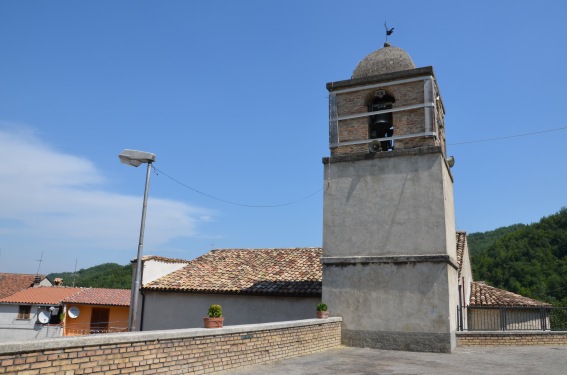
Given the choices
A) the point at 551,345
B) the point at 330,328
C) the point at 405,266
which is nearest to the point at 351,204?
the point at 405,266

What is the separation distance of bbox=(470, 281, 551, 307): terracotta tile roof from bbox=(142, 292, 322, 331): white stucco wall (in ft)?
24.9

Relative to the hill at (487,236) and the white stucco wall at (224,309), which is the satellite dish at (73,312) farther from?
the hill at (487,236)

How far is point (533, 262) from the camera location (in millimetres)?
42875

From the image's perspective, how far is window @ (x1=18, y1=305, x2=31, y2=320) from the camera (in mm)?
37588

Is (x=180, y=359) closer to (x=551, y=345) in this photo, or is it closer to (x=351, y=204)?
(x=351, y=204)

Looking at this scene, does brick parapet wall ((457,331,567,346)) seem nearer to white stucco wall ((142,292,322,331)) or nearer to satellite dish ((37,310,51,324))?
white stucco wall ((142,292,322,331))

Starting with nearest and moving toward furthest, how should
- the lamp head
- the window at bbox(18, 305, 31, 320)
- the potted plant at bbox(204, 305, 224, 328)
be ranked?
1. the potted plant at bbox(204, 305, 224, 328)
2. the lamp head
3. the window at bbox(18, 305, 31, 320)

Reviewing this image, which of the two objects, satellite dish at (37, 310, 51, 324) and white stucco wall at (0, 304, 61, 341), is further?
white stucco wall at (0, 304, 61, 341)

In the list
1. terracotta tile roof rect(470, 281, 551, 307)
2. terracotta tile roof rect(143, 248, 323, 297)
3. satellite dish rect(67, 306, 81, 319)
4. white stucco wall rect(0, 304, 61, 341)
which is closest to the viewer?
terracotta tile roof rect(143, 248, 323, 297)

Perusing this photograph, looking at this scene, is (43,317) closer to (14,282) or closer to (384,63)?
(14,282)

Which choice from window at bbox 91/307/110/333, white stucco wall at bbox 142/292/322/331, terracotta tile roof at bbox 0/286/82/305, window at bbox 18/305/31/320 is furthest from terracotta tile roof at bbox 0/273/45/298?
white stucco wall at bbox 142/292/322/331

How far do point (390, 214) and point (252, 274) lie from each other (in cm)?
745

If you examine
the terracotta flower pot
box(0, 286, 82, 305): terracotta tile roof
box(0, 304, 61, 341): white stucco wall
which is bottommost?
box(0, 304, 61, 341): white stucco wall

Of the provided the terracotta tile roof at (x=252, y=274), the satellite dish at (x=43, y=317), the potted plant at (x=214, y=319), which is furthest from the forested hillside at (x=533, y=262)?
the satellite dish at (x=43, y=317)
